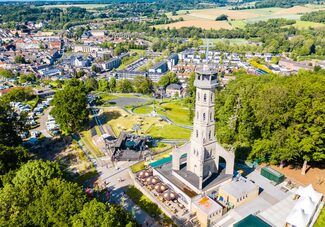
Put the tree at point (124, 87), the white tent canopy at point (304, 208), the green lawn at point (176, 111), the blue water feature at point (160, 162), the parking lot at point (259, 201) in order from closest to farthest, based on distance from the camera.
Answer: the white tent canopy at point (304, 208), the parking lot at point (259, 201), the blue water feature at point (160, 162), the green lawn at point (176, 111), the tree at point (124, 87)

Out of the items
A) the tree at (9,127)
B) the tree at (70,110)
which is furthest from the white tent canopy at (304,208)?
the tree at (9,127)

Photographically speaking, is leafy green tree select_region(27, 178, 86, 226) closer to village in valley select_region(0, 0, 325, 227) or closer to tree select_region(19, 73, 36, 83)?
village in valley select_region(0, 0, 325, 227)

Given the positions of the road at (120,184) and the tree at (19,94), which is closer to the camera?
the road at (120,184)

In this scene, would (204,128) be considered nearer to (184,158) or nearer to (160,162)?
(184,158)

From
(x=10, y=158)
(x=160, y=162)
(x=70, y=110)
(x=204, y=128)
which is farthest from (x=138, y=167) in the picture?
(x=70, y=110)

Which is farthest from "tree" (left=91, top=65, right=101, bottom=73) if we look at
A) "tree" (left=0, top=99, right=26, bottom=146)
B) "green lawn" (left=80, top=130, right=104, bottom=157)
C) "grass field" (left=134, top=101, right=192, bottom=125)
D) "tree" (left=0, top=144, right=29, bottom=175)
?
"tree" (left=0, top=144, right=29, bottom=175)

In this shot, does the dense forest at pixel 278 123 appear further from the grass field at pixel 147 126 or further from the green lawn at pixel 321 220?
the grass field at pixel 147 126
